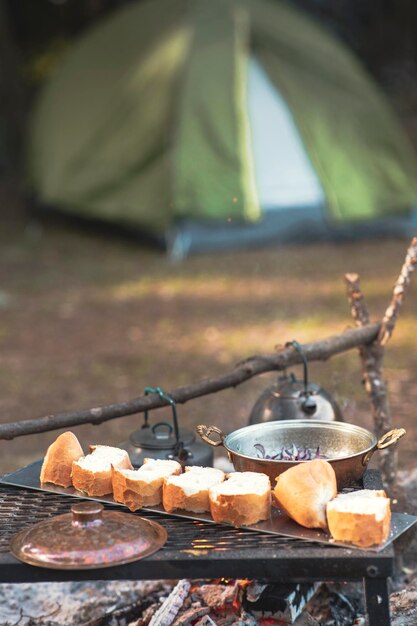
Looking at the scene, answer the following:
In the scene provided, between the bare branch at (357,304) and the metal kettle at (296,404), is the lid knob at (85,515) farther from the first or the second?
the bare branch at (357,304)

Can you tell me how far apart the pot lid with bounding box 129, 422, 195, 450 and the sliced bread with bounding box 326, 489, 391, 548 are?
985 millimetres

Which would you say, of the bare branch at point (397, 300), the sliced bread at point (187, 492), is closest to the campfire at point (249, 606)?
the sliced bread at point (187, 492)

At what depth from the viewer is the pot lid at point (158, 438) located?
3.41 m

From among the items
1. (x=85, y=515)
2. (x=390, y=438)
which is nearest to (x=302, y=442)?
(x=390, y=438)

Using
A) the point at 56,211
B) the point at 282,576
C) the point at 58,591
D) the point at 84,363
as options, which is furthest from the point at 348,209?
the point at 282,576

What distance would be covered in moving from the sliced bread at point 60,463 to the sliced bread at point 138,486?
0.57ft

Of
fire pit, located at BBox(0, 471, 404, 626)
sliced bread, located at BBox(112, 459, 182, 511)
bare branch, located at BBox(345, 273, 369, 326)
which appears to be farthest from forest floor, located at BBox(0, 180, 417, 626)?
fire pit, located at BBox(0, 471, 404, 626)

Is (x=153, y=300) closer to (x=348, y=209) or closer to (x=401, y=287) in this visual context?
(x=348, y=209)

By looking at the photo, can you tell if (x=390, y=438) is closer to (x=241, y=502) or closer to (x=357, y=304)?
(x=241, y=502)

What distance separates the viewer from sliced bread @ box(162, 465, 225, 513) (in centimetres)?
264

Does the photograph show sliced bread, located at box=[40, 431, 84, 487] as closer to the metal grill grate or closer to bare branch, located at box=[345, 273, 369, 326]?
the metal grill grate

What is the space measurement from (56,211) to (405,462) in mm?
7653

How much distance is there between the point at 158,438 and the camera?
11.4 feet

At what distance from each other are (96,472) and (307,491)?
1.91 ft
